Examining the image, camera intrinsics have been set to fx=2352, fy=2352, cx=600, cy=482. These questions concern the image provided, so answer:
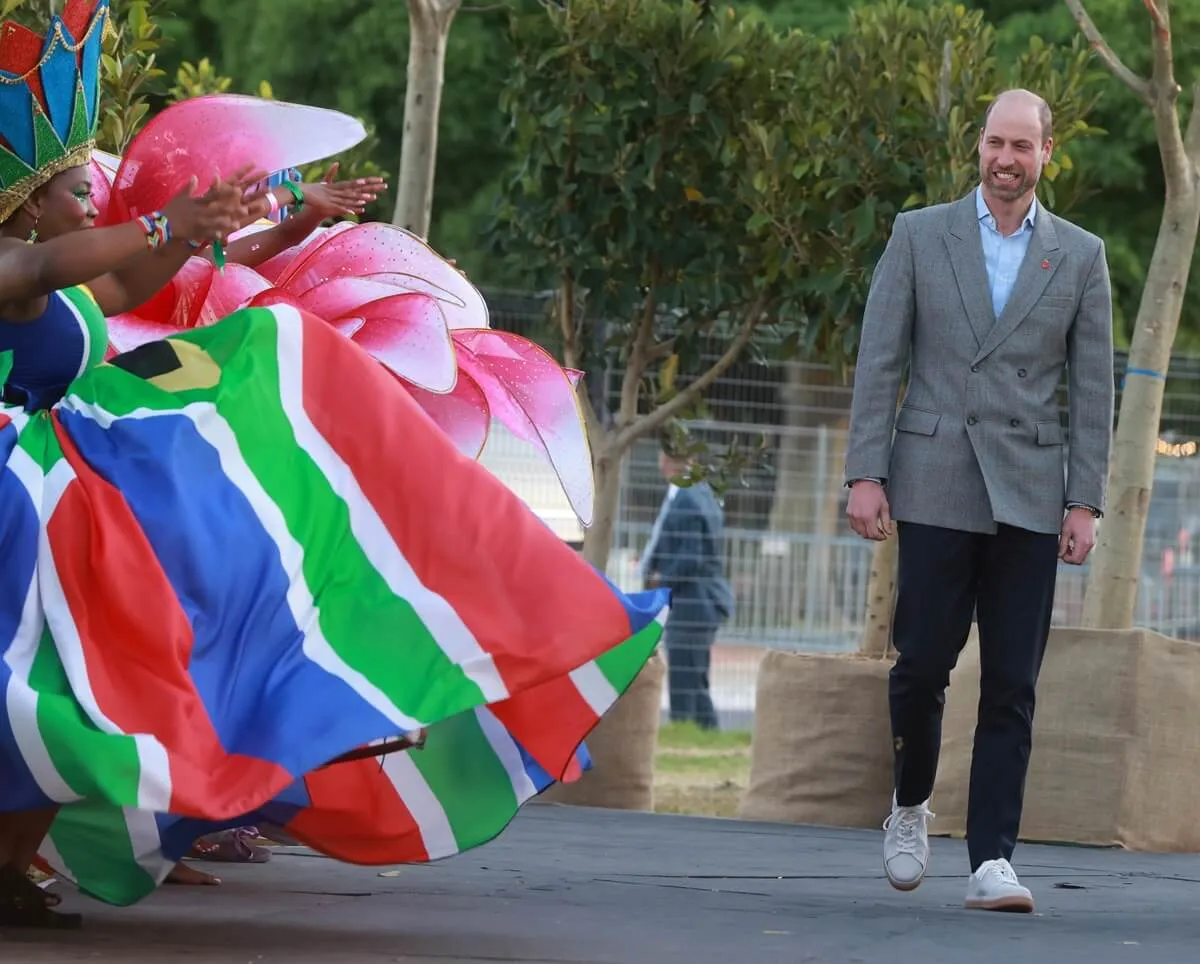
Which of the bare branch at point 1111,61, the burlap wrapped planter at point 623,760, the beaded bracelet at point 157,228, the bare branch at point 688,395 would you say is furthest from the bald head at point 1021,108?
the bare branch at point 688,395

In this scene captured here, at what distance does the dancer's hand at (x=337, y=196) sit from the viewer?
16.8 feet

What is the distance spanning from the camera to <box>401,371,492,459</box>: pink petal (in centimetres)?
514

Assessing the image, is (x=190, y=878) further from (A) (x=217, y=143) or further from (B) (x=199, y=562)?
(A) (x=217, y=143)

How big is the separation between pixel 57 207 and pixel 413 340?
89cm

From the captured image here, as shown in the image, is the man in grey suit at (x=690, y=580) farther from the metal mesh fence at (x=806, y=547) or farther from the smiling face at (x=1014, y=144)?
the smiling face at (x=1014, y=144)

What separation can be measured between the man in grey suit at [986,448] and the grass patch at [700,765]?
4764 millimetres

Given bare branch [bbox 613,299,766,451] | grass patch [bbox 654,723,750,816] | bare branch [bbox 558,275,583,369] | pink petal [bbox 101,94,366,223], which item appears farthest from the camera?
grass patch [bbox 654,723,750,816]

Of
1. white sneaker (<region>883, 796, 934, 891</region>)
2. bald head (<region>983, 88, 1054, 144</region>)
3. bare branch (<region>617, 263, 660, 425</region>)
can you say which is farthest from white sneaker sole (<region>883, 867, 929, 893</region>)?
bare branch (<region>617, 263, 660, 425</region>)

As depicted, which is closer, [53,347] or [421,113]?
[53,347]

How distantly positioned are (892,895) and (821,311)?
357cm

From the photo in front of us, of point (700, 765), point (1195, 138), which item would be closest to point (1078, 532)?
point (1195, 138)

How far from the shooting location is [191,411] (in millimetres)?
4254

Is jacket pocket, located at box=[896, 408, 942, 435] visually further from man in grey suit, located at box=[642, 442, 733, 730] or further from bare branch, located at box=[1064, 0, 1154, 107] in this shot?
man in grey suit, located at box=[642, 442, 733, 730]

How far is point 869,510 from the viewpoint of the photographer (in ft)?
17.4
